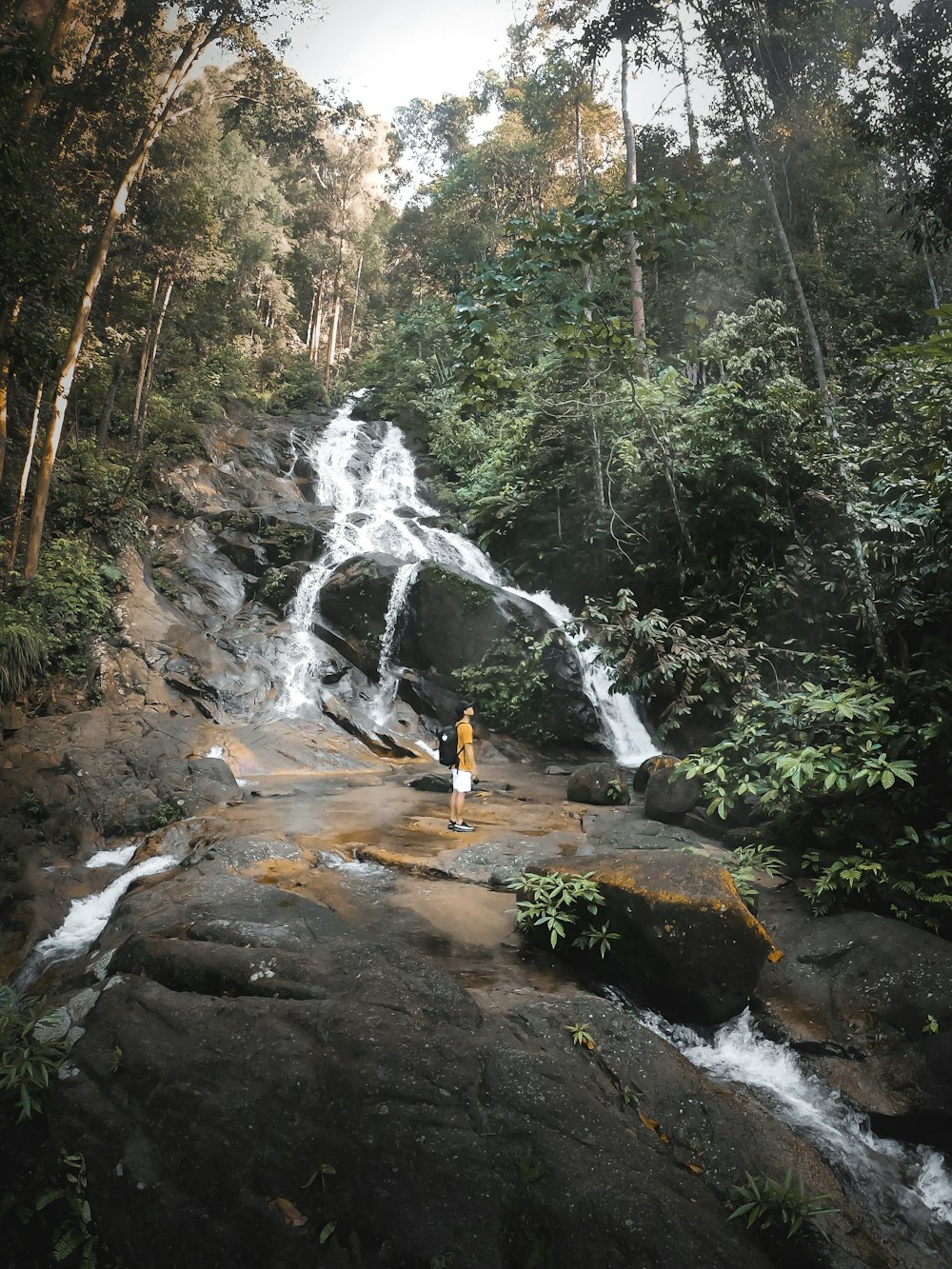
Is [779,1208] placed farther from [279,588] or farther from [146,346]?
[146,346]

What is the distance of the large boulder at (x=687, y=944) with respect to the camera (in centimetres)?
426

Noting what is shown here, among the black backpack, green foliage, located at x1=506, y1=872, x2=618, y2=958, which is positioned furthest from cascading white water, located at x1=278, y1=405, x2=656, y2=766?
green foliage, located at x1=506, y1=872, x2=618, y2=958

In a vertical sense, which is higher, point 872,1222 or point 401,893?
point 401,893

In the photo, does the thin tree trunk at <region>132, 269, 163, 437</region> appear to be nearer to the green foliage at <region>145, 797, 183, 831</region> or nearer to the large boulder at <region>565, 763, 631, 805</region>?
the green foliage at <region>145, 797, 183, 831</region>

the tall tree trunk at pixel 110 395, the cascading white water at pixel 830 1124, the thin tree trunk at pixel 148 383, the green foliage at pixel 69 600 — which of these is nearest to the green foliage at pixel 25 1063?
the cascading white water at pixel 830 1124

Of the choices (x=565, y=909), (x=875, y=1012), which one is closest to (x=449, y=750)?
(x=565, y=909)

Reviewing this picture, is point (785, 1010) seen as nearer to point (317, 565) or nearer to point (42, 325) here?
point (42, 325)

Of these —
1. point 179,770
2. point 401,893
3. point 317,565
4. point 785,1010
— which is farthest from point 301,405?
point 785,1010

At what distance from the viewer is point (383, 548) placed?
18312mm

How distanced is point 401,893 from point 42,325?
28.8ft

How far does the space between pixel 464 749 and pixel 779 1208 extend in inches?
225

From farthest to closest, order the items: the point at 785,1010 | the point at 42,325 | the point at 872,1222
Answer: the point at 42,325, the point at 785,1010, the point at 872,1222

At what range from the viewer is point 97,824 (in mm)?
7555

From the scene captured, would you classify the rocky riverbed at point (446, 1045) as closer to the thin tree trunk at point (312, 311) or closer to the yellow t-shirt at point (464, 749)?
the yellow t-shirt at point (464, 749)
